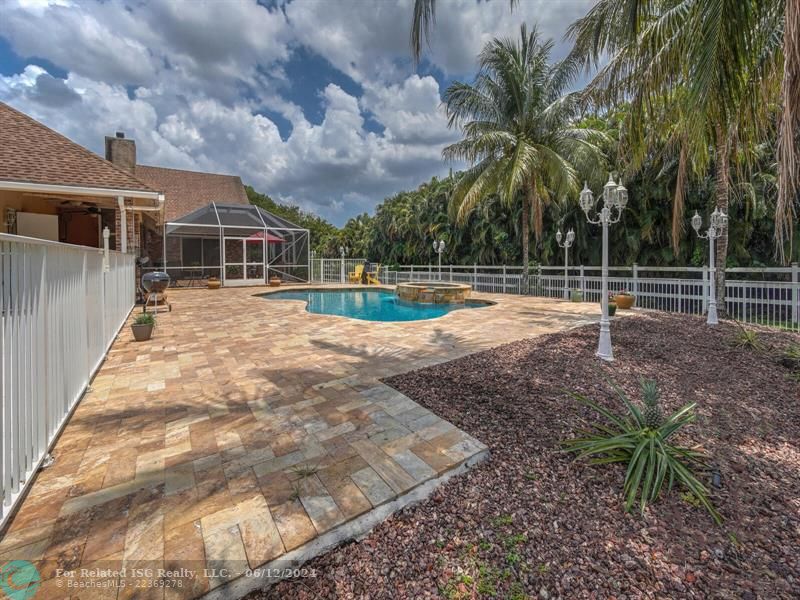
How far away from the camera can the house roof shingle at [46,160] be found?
7.04m

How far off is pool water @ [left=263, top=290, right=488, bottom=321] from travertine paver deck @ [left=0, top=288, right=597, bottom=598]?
18.8ft

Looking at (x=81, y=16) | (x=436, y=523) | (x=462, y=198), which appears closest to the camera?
(x=436, y=523)

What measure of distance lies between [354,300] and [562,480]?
12.7 meters

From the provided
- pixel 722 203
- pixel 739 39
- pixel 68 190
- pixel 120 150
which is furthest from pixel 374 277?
pixel 739 39

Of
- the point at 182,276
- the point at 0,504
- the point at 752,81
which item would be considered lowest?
the point at 0,504

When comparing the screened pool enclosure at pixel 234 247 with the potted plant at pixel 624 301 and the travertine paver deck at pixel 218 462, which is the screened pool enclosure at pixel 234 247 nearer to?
the travertine paver deck at pixel 218 462

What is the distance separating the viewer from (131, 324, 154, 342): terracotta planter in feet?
19.2

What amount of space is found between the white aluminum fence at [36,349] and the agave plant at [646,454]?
3458mm

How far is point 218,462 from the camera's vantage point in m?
2.43

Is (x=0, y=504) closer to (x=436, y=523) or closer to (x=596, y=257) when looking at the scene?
(x=436, y=523)

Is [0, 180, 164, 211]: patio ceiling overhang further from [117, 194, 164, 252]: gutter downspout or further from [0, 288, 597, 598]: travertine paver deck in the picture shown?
[0, 288, 597, 598]: travertine paver deck

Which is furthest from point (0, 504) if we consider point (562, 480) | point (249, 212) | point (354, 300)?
Result: point (249, 212)

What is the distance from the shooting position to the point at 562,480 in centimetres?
231

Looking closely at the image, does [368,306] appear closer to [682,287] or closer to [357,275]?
[357,275]
